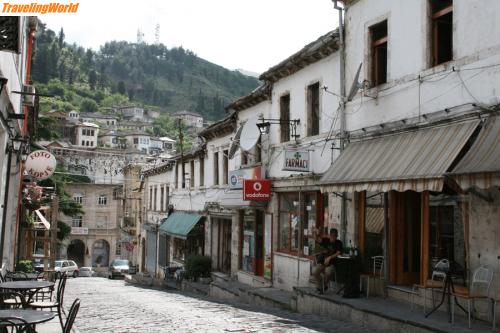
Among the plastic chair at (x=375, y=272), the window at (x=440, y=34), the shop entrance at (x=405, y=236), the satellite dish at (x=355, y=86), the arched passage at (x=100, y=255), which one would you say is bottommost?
the arched passage at (x=100, y=255)

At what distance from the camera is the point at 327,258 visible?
12.5m

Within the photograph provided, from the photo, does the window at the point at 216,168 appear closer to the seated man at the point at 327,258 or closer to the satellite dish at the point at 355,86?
the seated man at the point at 327,258

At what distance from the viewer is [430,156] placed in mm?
9641

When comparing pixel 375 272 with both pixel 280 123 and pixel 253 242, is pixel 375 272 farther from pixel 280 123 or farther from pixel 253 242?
pixel 253 242

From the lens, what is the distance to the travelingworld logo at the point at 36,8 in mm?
7772

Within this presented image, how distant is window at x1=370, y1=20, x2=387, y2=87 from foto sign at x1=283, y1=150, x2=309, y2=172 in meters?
3.42

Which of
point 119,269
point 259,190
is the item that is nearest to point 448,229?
point 259,190

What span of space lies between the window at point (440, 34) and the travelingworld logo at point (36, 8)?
7.02 meters

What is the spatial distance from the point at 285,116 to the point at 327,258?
22.6ft

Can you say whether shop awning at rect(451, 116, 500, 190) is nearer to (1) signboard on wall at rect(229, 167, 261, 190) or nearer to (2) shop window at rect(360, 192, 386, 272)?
(2) shop window at rect(360, 192, 386, 272)

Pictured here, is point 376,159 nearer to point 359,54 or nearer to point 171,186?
point 359,54

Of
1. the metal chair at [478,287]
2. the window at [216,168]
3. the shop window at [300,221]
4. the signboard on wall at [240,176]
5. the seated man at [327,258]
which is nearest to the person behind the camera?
the metal chair at [478,287]

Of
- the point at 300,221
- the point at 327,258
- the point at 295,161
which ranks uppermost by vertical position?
the point at 295,161

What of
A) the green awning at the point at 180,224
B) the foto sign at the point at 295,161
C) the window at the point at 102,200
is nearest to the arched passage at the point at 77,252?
the window at the point at 102,200
